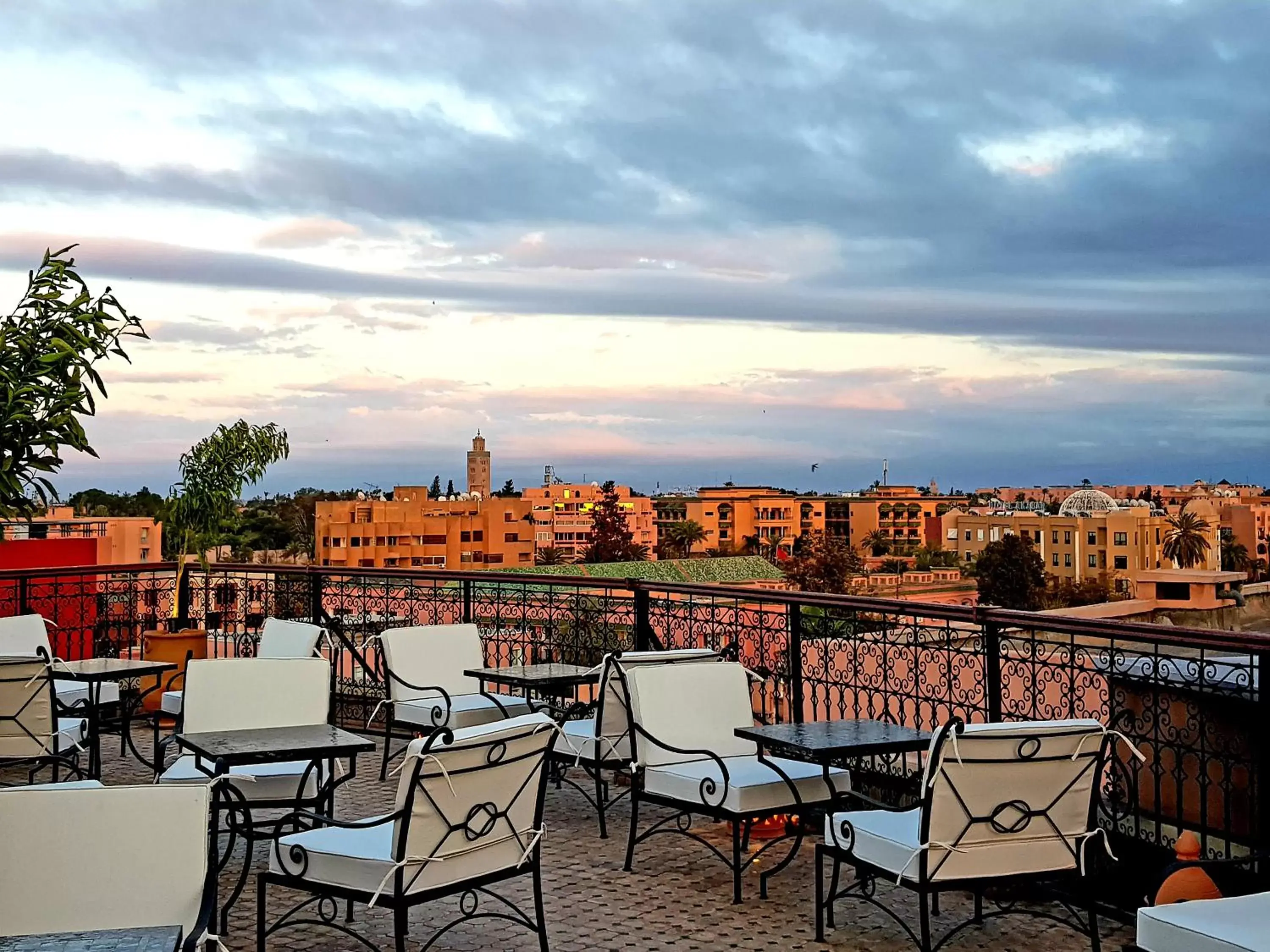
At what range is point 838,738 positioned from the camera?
15.6ft

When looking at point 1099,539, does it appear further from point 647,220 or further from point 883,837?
point 883,837

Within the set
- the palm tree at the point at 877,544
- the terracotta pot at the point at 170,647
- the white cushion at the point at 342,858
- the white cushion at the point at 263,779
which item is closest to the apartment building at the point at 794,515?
the palm tree at the point at 877,544

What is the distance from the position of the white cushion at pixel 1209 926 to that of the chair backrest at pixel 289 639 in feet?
15.5

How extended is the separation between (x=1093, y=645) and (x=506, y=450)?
185 feet

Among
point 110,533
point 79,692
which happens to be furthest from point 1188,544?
point 79,692

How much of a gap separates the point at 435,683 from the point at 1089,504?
63644 mm

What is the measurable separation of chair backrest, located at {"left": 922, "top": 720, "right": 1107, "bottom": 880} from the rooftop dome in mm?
63981

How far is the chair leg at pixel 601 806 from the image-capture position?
573 centimetres

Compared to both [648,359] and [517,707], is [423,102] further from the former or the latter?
[648,359]

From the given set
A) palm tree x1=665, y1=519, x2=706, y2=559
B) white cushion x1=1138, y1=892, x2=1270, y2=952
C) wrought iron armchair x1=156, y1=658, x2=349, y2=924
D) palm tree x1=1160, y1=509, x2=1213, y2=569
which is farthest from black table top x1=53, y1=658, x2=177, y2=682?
palm tree x1=665, y1=519, x2=706, y2=559

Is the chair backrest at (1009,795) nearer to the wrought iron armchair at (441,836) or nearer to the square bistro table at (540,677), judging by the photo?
the wrought iron armchair at (441,836)

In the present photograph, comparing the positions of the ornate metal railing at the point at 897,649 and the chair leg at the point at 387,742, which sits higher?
the ornate metal railing at the point at 897,649

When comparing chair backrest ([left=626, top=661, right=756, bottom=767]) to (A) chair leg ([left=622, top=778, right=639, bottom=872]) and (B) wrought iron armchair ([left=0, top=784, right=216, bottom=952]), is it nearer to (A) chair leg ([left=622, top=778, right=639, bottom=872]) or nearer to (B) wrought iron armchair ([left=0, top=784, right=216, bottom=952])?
(A) chair leg ([left=622, top=778, right=639, bottom=872])

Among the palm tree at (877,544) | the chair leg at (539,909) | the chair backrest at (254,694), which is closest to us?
the chair leg at (539,909)
